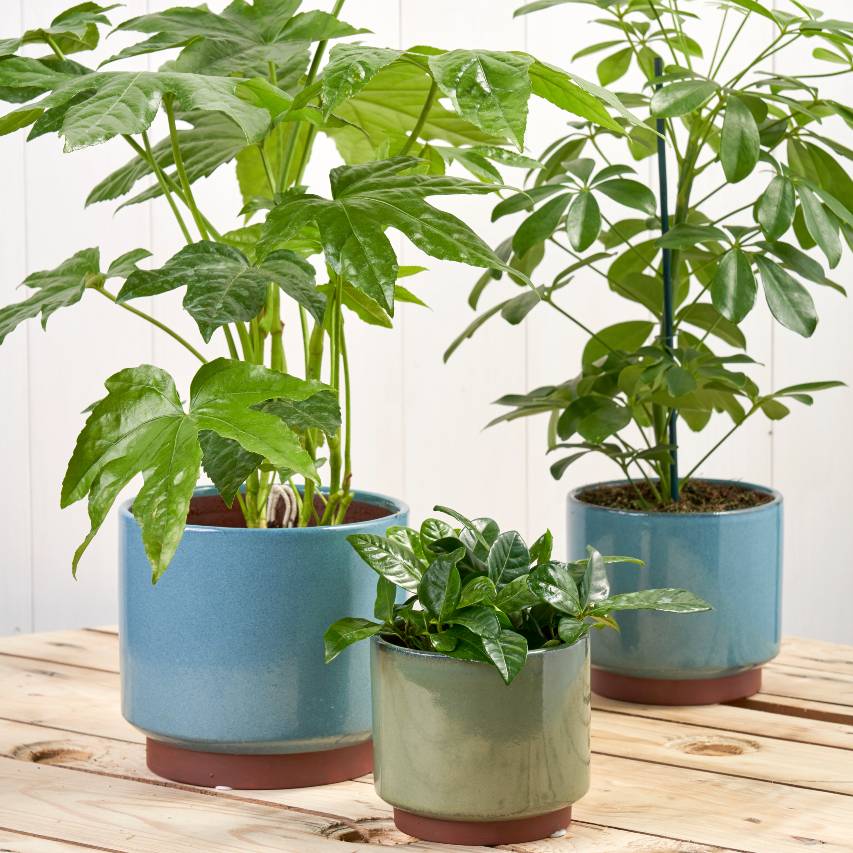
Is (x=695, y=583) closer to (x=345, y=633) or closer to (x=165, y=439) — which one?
(x=345, y=633)

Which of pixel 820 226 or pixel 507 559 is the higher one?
pixel 820 226

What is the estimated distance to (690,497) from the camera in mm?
1119

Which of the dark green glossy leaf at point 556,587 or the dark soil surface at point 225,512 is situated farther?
the dark soil surface at point 225,512

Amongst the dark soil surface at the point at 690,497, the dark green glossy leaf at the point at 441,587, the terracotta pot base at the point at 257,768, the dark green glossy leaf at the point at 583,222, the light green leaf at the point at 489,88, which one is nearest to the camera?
the light green leaf at the point at 489,88

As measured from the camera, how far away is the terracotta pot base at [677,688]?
107 cm

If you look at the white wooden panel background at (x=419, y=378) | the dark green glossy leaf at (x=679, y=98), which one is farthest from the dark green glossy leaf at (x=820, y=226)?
the white wooden panel background at (x=419, y=378)

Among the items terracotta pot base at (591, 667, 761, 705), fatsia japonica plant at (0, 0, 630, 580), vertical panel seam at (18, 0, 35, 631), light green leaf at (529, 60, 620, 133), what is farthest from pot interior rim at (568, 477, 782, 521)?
vertical panel seam at (18, 0, 35, 631)

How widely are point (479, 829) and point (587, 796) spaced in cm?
12

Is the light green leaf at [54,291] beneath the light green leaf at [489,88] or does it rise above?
beneath

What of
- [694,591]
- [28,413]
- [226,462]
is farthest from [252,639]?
[28,413]

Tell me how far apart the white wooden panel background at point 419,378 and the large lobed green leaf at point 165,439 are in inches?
36.0

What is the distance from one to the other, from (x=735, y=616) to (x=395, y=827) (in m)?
0.37

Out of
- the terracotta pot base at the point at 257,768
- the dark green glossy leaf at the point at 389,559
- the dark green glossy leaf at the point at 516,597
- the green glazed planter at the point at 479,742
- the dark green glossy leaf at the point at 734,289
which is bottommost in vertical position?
the terracotta pot base at the point at 257,768

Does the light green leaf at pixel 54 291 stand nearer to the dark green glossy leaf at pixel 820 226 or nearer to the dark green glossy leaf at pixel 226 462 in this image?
the dark green glossy leaf at pixel 226 462
